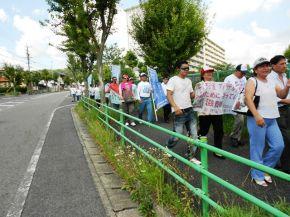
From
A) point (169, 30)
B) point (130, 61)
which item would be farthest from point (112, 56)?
point (169, 30)

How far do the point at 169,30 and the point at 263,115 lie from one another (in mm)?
15512

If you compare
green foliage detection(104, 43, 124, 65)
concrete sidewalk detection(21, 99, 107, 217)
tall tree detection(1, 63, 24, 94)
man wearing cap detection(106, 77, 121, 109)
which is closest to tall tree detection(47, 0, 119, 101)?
man wearing cap detection(106, 77, 121, 109)

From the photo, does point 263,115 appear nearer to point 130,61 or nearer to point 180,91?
point 180,91

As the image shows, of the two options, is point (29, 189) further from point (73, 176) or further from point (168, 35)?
point (168, 35)

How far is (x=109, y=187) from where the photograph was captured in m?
4.89

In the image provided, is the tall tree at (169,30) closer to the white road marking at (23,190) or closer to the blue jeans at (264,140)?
the white road marking at (23,190)

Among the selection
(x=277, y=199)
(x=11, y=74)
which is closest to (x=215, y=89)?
(x=277, y=199)

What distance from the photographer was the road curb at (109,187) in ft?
13.2

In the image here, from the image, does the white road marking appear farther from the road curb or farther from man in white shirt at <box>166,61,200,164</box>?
man in white shirt at <box>166,61,200,164</box>

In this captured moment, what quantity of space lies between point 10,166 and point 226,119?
5344 mm

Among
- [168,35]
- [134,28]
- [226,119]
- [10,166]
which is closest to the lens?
[10,166]

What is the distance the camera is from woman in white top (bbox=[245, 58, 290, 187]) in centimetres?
441

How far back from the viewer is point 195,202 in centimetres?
386

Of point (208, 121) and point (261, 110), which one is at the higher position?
point (261, 110)
